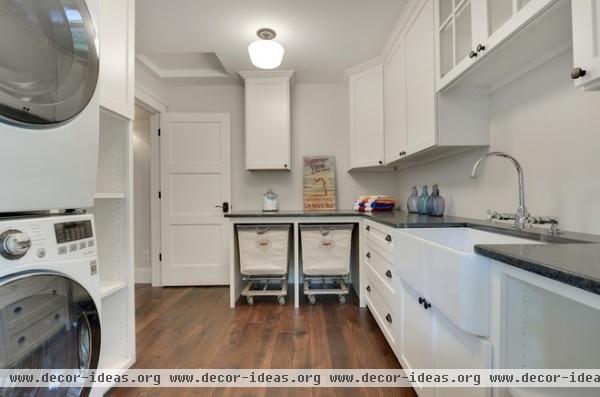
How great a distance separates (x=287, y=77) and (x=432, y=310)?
8.57 ft

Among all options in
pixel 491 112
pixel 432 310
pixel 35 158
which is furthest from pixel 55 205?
pixel 491 112

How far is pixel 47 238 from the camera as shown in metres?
0.80

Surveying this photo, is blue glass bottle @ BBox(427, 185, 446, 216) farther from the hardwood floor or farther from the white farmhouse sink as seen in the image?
the hardwood floor

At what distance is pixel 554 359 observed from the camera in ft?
2.55

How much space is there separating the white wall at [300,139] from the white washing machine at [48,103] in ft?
7.17

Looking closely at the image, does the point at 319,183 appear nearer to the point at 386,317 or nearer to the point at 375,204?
the point at 375,204

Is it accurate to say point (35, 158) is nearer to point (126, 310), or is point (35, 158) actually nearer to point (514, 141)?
point (126, 310)

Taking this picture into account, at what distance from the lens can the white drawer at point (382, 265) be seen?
1.56m

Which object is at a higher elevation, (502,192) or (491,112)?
(491,112)

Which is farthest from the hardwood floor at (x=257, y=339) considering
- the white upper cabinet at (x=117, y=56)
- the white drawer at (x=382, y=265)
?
the white upper cabinet at (x=117, y=56)

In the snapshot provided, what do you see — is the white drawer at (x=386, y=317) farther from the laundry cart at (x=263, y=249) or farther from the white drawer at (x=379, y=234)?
the laundry cart at (x=263, y=249)

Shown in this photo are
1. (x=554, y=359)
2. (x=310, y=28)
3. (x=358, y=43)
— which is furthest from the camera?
(x=358, y=43)

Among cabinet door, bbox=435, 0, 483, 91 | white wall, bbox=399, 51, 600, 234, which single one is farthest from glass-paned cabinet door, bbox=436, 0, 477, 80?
white wall, bbox=399, 51, 600, 234

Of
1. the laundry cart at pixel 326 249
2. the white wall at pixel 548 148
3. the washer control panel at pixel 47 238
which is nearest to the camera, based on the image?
the washer control panel at pixel 47 238
